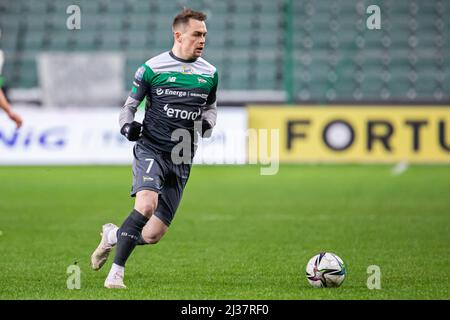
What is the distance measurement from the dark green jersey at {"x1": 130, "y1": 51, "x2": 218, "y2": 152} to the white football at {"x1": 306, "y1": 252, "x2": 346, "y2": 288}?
1.56 meters

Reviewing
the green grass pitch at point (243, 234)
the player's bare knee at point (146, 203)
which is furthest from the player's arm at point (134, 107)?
the green grass pitch at point (243, 234)

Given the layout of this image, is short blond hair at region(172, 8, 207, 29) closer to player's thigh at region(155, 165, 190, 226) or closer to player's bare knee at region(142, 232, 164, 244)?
player's thigh at region(155, 165, 190, 226)

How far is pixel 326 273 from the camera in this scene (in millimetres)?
7531

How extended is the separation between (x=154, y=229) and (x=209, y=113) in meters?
1.10

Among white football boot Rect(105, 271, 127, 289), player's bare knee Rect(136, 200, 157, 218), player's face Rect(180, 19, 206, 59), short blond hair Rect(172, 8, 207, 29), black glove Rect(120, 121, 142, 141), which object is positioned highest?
short blond hair Rect(172, 8, 207, 29)

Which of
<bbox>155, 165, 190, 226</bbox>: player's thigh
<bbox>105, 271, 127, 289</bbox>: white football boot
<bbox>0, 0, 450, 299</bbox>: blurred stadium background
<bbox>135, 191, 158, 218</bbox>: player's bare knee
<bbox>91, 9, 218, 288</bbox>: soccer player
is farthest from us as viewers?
<bbox>0, 0, 450, 299</bbox>: blurred stadium background

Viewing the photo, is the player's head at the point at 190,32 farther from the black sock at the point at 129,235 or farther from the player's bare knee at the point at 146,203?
the black sock at the point at 129,235

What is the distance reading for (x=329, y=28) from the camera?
26.7 meters

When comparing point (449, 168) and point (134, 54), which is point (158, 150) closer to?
point (449, 168)

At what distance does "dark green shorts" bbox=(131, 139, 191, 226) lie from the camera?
782 centimetres

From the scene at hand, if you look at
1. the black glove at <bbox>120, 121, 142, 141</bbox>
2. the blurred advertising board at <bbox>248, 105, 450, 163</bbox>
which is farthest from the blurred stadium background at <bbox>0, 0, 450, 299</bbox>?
the black glove at <bbox>120, 121, 142, 141</bbox>

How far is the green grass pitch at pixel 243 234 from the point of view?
7672mm
